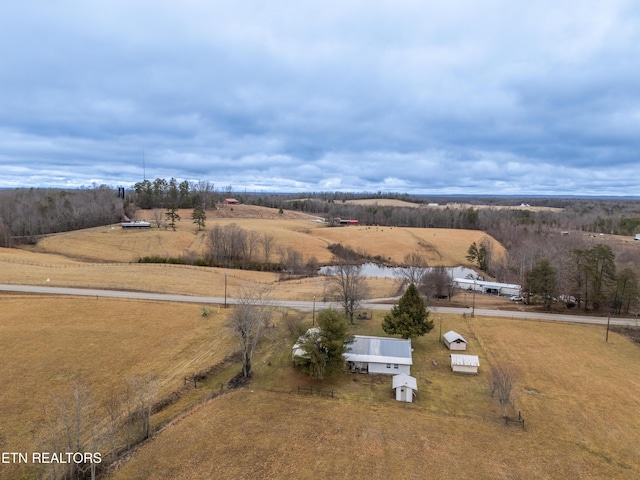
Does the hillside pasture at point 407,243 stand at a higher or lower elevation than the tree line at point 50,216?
lower

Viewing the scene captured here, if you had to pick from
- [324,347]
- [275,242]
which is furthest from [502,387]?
[275,242]

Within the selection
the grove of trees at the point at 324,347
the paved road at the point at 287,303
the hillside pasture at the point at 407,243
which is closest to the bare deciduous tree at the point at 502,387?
the grove of trees at the point at 324,347

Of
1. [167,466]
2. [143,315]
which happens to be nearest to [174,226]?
[143,315]

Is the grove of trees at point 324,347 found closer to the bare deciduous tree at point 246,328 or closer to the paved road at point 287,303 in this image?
the bare deciduous tree at point 246,328

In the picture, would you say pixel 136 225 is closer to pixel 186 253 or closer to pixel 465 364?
pixel 186 253

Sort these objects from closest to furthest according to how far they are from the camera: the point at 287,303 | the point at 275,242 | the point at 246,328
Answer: the point at 246,328, the point at 287,303, the point at 275,242

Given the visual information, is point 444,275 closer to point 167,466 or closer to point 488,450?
point 488,450

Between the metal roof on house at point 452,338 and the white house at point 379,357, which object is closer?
the white house at point 379,357
